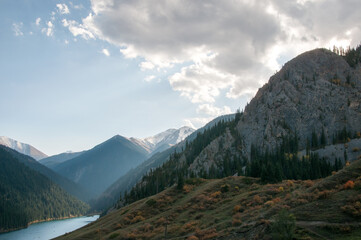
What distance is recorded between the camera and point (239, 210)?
44750 mm

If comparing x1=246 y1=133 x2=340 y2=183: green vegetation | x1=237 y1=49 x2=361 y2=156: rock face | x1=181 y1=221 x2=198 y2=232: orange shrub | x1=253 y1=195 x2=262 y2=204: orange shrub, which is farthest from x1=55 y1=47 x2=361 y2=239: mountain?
x1=237 y1=49 x2=361 y2=156: rock face

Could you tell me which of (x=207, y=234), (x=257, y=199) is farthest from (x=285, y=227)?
(x=257, y=199)

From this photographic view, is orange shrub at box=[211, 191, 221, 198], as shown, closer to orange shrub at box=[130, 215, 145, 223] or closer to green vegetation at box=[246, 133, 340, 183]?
green vegetation at box=[246, 133, 340, 183]

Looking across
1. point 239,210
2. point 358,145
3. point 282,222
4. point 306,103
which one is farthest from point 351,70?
point 282,222

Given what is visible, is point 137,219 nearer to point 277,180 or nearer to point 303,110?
point 277,180

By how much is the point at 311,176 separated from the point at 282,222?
96272 mm

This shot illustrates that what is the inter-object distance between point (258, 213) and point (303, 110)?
157434 mm

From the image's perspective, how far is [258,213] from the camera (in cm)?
3791

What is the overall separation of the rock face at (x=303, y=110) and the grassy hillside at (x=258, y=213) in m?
117

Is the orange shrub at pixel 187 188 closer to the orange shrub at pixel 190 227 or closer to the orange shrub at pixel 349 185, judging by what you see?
the orange shrub at pixel 190 227

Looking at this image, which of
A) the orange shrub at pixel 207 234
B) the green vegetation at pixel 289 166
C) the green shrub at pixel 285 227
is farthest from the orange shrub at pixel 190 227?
the green vegetation at pixel 289 166

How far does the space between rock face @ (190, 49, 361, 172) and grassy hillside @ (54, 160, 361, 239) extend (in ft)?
383

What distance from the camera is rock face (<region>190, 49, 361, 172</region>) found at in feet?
538

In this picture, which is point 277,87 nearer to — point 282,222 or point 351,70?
point 351,70
